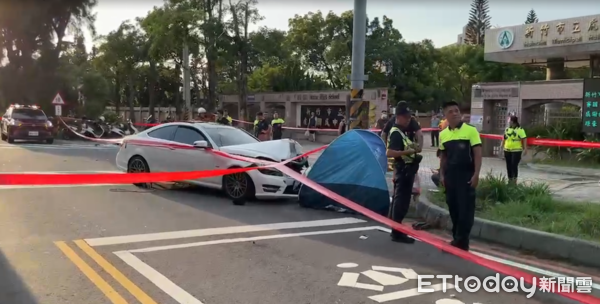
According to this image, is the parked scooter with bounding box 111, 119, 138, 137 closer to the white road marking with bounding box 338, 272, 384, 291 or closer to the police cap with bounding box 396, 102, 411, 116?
the police cap with bounding box 396, 102, 411, 116

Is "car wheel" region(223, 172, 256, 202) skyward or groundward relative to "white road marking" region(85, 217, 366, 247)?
skyward

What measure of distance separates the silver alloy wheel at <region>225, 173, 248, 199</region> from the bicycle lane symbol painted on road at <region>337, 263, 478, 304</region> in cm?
390

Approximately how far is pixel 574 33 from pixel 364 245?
Result: 1792cm

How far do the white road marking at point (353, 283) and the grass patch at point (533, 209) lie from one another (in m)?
2.82

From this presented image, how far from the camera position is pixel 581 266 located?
6055 mm

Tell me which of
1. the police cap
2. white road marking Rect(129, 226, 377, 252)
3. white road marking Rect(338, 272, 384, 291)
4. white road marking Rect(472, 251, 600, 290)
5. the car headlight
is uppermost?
the police cap

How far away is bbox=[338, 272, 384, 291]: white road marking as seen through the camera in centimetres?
511

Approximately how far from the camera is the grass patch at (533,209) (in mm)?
6719

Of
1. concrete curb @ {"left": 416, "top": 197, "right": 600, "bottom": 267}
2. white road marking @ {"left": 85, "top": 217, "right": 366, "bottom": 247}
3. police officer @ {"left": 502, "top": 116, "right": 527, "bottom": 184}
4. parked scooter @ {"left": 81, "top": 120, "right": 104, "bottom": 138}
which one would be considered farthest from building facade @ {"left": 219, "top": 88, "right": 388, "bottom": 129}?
concrete curb @ {"left": 416, "top": 197, "right": 600, "bottom": 267}

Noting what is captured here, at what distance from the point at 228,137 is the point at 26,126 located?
628 inches

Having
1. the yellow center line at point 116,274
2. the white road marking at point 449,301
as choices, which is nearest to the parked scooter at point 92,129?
the yellow center line at point 116,274

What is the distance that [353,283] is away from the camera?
521 cm

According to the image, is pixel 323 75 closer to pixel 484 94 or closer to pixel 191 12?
pixel 191 12

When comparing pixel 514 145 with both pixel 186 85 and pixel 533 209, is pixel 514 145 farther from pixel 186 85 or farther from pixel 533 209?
pixel 186 85
